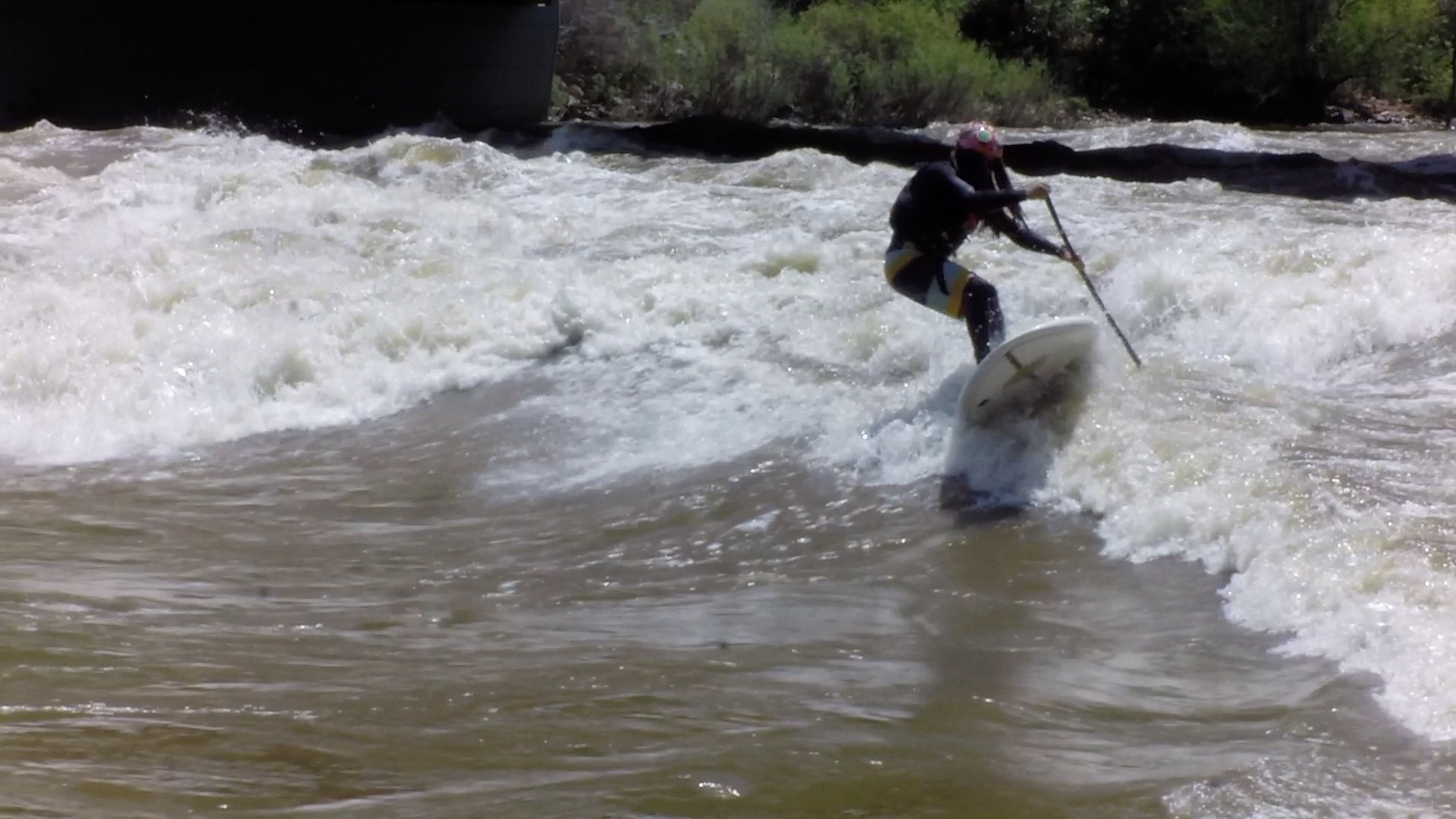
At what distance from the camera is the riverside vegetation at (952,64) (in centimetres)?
3122

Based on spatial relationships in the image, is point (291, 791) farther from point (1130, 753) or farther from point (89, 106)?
point (89, 106)

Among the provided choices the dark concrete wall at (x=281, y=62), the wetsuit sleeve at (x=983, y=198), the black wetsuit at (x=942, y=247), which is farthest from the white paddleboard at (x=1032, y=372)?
the dark concrete wall at (x=281, y=62)

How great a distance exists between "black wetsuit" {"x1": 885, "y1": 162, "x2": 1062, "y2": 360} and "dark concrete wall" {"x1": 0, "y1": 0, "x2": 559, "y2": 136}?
19.7 m

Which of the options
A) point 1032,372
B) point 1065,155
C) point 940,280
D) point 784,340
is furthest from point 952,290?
point 1065,155

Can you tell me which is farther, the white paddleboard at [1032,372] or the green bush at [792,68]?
the green bush at [792,68]

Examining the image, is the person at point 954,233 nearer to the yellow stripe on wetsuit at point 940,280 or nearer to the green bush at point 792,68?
the yellow stripe on wetsuit at point 940,280

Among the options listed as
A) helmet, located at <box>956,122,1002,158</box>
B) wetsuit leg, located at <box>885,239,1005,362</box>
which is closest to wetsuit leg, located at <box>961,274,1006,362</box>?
wetsuit leg, located at <box>885,239,1005,362</box>

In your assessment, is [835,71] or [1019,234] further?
[835,71]

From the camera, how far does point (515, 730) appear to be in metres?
4.49

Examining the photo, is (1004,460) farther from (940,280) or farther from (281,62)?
(281,62)

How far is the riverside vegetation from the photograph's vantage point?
102 ft

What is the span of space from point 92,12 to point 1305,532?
2279 cm

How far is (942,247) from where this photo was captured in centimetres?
802

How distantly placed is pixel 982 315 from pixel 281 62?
2088 cm
